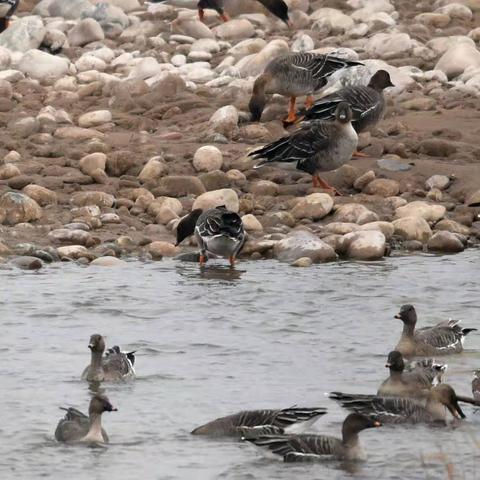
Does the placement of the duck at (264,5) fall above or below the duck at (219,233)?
above

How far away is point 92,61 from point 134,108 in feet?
9.43

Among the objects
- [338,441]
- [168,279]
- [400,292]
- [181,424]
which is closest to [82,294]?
[168,279]

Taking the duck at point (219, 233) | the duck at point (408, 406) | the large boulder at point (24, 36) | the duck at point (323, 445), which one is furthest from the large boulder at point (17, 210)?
the large boulder at point (24, 36)

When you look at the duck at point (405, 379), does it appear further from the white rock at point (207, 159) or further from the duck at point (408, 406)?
the white rock at point (207, 159)

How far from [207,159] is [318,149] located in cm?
140

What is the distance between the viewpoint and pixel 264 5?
25906 mm

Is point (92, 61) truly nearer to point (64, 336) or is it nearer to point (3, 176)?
point (3, 176)

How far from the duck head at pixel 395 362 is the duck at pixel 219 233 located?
4379 millimetres

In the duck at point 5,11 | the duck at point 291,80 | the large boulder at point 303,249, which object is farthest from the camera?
the duck at point 5,11

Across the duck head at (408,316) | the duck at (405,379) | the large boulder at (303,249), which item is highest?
the large boulder at (303,249)

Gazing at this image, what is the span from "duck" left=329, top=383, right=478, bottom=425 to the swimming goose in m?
7.98

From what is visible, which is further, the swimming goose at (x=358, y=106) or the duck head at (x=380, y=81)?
the duck head at (x=380, y=81)

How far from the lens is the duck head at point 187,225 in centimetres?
1606

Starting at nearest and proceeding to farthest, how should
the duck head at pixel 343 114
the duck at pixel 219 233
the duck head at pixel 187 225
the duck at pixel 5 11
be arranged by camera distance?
1. the duck at pixel 219 233
2. the duck head at pixel 187 225
3. the duck head at pixel 343 114
4. the duck at pixel 5 11
